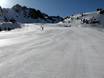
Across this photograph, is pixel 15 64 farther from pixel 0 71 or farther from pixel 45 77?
pixel 45 77

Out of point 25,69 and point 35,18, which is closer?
point 25,69

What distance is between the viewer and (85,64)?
6.30 metres

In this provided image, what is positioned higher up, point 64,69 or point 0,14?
point 0,14

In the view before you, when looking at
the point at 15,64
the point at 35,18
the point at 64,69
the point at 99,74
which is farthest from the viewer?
the point at 35,18

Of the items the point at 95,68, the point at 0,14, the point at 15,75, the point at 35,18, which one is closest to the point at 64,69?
the point at 95,68

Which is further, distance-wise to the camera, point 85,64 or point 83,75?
point 85,64

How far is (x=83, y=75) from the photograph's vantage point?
16.6 ft

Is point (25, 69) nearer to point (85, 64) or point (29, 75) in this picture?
point (29, 75)

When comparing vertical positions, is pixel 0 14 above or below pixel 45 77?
above

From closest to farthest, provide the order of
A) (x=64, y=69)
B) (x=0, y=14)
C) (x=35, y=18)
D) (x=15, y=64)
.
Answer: (x=64, y=69) → (x=15, y=64) → (x=0, y=14) → (x=35, y=18)

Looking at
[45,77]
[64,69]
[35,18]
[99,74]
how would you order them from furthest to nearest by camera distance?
[35,18] → [64,69] → [99,74] → [45,77]

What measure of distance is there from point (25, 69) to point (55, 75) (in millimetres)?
1065

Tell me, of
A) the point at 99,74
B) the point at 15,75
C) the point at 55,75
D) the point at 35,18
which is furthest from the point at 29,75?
the point at 35,18

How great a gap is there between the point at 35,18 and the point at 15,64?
191491 millimetres
